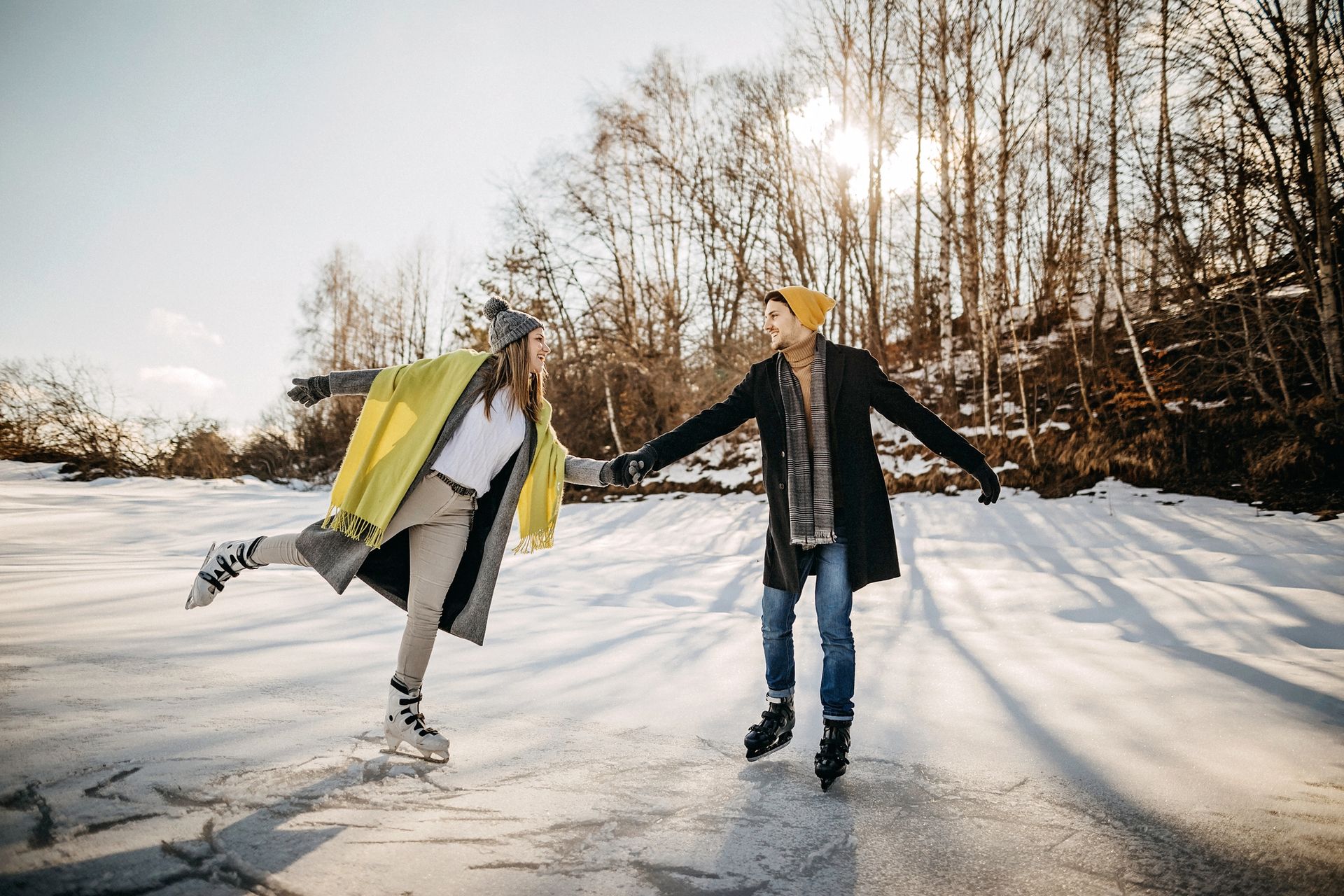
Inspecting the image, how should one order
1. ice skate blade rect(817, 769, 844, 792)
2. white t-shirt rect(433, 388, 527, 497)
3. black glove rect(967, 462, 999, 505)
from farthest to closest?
black glove rect(967, 462, 999, 505)
white t-shirt rect(433, 388, 527, 497)
ice skate blade rect(817, 769, 844, 792)

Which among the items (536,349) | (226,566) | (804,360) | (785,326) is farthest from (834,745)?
(226,566)

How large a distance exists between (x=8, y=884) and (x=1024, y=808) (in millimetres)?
3124

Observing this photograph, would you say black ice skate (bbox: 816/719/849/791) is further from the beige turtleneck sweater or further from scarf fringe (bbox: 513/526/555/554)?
scarf fringe (bbox: 513/526/555/554)

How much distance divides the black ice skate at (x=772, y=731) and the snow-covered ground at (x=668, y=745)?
11cm

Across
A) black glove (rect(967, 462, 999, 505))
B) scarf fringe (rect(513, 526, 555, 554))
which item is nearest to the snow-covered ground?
scarf fringe (rect(513, 526, 555, 554))

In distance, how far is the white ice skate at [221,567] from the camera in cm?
347

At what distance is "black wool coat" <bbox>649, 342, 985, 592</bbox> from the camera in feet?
10.3

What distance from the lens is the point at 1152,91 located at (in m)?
13.0

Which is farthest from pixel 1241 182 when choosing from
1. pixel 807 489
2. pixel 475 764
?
pixel 475 764

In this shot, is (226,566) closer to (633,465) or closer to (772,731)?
(633,465)

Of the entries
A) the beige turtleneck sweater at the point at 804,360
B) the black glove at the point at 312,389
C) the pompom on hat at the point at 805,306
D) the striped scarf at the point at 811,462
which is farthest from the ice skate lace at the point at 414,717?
the pompom on hat at the point at 805,306

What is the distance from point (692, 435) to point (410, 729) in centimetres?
180

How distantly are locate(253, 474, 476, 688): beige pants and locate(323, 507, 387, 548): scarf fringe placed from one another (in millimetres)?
41

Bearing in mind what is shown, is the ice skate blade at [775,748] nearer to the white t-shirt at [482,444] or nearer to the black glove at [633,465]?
the black glove at [633,465]
